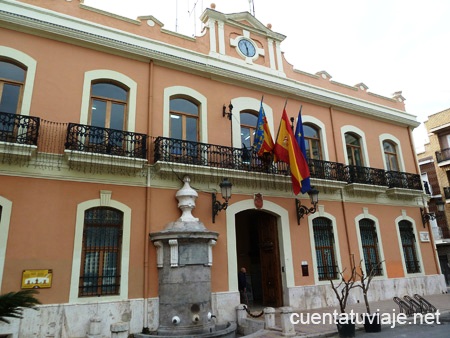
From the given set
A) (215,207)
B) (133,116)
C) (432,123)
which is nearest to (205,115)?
(133,116)

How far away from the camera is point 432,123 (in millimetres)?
25891

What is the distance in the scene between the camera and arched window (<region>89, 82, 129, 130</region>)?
35.6 feet

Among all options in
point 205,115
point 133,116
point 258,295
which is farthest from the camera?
point 258,295

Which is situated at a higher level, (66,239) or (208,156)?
(208,156)

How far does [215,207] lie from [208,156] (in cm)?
170

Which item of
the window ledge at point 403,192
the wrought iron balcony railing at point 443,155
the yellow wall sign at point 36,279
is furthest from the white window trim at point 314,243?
the wrought iron balcony railing at point 443,155

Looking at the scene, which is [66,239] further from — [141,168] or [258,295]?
[258,295]

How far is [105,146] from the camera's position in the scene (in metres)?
10.0

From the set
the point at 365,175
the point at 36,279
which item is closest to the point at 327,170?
the point at 365,175

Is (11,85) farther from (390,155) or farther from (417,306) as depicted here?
(390,155)

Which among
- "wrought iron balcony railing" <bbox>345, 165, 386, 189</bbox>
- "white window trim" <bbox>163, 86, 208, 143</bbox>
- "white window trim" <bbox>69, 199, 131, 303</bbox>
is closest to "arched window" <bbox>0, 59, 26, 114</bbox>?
"white window trim" <bbox>69, 199, 131, 303</bbox>

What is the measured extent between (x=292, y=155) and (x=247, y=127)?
2.41 meters

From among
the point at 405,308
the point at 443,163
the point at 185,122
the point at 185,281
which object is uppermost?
the point at 443,163

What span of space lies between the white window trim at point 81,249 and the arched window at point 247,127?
523 cm
